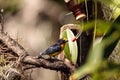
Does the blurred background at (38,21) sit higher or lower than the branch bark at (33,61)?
lower

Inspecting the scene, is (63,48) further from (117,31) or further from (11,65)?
(117,31)

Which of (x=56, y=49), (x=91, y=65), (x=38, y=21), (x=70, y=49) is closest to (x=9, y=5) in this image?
(x=38, y=21)

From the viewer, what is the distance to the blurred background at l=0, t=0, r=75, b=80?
99.0 inches

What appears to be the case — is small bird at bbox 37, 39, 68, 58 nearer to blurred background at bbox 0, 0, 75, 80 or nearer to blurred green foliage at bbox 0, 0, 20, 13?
blurred green foliage at bbox 0, 0, 20, 13

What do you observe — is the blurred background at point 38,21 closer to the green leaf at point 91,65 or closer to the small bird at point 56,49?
the small bird at point 56,49

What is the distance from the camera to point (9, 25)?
2.66 metres

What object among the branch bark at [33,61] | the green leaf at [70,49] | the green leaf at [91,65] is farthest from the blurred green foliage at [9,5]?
the green leaf at [91,65]

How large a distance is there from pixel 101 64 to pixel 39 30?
225cm

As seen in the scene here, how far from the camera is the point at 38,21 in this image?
8.64 ft

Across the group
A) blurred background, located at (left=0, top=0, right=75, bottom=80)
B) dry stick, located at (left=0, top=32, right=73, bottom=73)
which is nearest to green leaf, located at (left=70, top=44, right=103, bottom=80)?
dry stick, located at (left=0, top=32, right=73, bottom=73)

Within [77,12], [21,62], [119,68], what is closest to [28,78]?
[21,62]

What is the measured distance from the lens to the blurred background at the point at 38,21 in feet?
8.25

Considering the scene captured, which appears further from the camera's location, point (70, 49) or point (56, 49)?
point (56, 49)

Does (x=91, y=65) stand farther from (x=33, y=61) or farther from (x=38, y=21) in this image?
(x=38, y=21)
